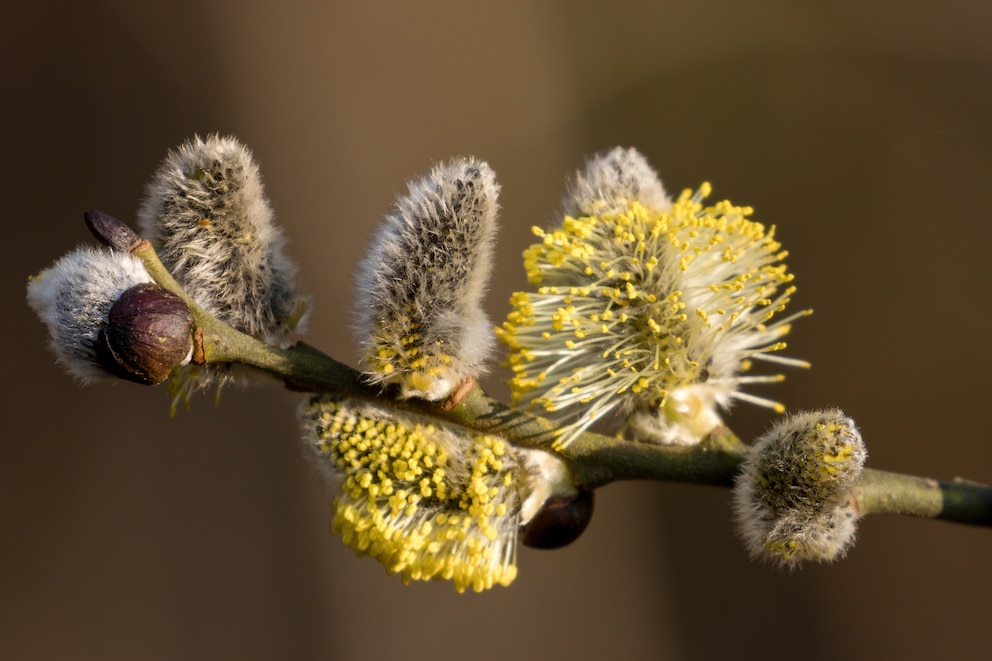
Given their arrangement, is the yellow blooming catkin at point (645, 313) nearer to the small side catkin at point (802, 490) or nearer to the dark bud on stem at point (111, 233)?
the small side catkin at point (802, 490)

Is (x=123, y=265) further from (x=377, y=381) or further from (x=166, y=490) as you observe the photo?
(x=166, y=490)

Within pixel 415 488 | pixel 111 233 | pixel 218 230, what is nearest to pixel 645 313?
pixel 415 488

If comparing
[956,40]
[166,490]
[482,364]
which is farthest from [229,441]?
[956,40]

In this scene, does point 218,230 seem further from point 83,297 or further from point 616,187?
point 616,187

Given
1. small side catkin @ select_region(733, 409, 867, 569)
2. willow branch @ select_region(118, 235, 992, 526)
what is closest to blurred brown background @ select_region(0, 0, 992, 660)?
willow branch @ select_region(118, 235, 992, 526)

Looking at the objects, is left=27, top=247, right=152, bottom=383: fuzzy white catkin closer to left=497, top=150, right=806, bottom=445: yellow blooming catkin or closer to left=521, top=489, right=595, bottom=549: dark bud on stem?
left=497, top=150, right=806, bottom=445: yellow blooming catkin

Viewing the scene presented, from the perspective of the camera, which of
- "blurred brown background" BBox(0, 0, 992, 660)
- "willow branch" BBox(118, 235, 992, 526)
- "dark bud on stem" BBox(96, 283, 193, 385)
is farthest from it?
"blurred brown background" BBox(0, 0, 992, 660)

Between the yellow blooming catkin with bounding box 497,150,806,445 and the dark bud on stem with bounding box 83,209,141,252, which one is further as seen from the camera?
the yellow blooming catkin with bounding box 497,150,806,445
